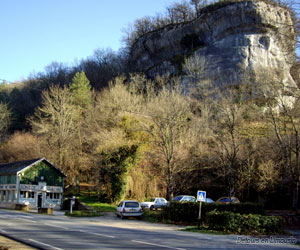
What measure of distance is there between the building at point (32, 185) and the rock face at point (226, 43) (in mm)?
33919

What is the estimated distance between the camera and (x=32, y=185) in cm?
4003

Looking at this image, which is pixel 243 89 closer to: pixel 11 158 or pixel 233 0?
pixel 233 0

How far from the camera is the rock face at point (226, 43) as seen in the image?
59.8 m

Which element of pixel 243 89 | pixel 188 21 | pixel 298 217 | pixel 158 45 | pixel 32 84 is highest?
pixel 188 21

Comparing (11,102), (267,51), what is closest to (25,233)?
(267,51)

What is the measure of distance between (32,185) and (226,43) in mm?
44326

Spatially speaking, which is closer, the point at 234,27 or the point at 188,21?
the point at 234,27

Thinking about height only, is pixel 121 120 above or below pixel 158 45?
below

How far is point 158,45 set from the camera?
243ft

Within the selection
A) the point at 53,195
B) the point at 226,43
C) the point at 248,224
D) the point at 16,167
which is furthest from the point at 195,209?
the point at 226,43

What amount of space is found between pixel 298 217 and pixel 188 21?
57.8 meters

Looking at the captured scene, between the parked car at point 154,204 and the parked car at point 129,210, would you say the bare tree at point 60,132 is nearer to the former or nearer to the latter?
the parked car at point 154,204

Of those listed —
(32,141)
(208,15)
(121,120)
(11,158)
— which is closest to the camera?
(121,120)

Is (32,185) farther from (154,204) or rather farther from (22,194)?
(154,204)
